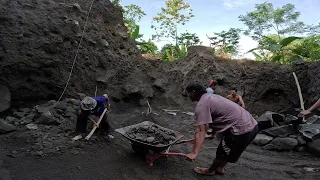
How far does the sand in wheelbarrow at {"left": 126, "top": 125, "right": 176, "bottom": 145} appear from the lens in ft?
14.8

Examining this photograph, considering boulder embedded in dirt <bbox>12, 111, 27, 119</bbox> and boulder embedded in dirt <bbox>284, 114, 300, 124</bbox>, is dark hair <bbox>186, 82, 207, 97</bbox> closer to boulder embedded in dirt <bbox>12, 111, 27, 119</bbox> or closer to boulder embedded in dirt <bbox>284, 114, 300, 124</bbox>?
boulder embedded in dirt <bbox>284, 114, 300, 124</bbox>

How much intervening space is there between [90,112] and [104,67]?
424 centimetres

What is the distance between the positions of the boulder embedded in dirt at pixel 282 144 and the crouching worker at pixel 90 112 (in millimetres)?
3980

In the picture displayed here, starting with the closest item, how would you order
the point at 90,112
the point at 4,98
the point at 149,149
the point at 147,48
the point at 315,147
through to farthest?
the point at 149,149
the point at 90,112
the point at 315,147
the point at 4,98
the point at 147,48

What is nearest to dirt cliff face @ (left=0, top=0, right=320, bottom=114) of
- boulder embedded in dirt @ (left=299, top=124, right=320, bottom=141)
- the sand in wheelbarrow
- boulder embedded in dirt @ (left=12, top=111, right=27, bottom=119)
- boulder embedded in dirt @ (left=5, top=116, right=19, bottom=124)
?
boulder embedded in dirt @ (left=12, top=111, right=27, bottom=119)

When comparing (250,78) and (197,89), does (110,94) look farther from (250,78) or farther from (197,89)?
(197,89)

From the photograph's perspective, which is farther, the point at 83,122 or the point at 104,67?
the point at 104,67

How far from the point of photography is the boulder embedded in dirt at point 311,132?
635 cm

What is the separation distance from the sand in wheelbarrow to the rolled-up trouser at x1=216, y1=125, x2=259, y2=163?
1005 mm

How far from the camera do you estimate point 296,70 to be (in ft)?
32.8

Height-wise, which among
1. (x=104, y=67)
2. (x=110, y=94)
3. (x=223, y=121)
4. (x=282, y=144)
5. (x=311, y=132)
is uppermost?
(x=104, y=67)

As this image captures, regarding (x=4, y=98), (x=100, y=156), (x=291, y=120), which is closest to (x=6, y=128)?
(x=4, y=98)

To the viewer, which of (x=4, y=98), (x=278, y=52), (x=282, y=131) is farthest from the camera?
(x=278, y=52)

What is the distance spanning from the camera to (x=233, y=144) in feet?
12.6
